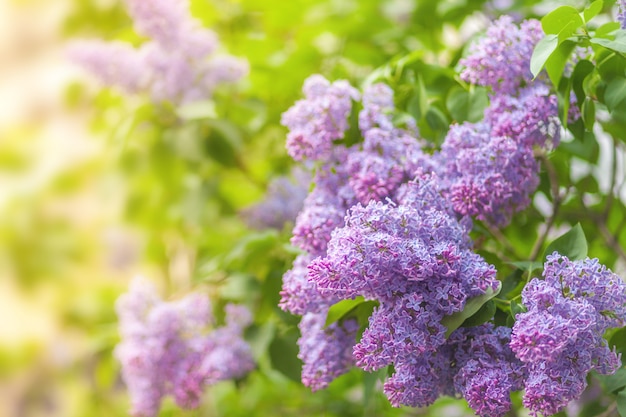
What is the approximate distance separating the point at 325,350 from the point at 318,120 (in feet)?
0.86

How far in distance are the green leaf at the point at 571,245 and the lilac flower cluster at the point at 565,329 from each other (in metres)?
0.05

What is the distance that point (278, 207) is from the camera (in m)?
1.29

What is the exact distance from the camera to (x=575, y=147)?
0.94m

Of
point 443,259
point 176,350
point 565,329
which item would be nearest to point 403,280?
point 443,259

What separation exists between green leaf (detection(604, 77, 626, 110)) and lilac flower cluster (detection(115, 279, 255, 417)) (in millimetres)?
627

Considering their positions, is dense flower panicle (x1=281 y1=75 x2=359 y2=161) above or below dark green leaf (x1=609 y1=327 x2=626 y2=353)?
above

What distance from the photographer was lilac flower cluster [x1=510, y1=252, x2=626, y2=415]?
61cm

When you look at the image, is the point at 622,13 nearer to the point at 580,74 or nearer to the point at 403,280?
the point at 580,74

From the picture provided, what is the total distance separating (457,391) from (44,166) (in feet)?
6.17

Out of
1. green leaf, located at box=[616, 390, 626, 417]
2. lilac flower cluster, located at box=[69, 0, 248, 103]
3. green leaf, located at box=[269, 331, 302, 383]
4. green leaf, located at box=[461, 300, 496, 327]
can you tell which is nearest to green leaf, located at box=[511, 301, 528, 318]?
green leaf, located at box=[461, 300, 496, 327]

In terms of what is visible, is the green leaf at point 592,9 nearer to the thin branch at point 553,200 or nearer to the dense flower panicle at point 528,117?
the dense flower panicle at point 528,117

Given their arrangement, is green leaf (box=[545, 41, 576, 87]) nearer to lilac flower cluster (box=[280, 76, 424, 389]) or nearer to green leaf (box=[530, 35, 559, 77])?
green leaf (box=[530, 35, 559, 77])

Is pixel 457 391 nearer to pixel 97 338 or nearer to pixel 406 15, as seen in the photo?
pixel 97 338

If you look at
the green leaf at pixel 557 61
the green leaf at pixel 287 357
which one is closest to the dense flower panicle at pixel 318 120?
the green leaf at pixel 557 61
